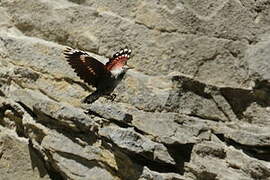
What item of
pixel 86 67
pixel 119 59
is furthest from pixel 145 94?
pixel 86 67

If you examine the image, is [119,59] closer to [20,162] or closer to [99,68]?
[99,68]

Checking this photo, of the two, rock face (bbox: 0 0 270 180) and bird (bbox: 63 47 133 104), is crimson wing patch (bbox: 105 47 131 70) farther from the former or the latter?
rock face (bbox: 0 0 270 180)

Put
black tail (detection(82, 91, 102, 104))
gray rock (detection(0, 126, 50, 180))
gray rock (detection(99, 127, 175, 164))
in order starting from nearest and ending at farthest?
1. gray rock (detection(99, 127, 175, 164))
2. black tail (detection(82, 91, 102, 104))
3. gray rock (detection(0, 126, 50, 180))

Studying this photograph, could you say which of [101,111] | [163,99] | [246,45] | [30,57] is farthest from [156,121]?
[30,57]

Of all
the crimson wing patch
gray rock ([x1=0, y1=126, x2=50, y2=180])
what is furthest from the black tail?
gray rock ([x1=0, y1=126, x2=50, y2=180])

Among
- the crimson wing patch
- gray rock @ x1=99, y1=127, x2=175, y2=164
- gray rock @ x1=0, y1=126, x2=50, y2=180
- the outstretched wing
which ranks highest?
the crimson wing patch

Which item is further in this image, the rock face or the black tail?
the black tail

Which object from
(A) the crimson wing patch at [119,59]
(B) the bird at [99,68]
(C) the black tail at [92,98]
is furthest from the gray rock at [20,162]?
(A) the crimson wing patch at [119,59]
